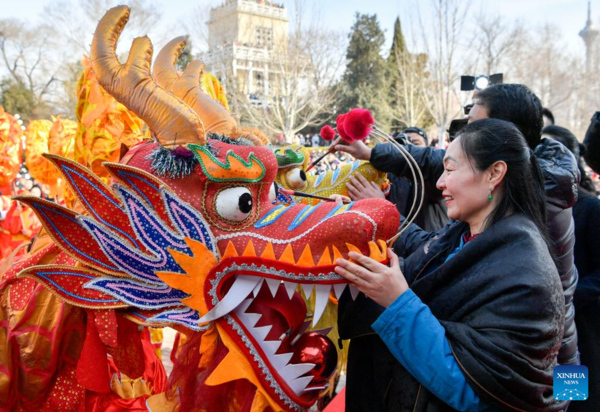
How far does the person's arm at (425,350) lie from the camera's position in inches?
49.3

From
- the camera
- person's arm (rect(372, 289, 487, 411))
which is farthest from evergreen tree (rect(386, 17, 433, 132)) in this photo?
person's arm (rect(372, 289, 487, 411))

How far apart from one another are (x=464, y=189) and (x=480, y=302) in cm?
35

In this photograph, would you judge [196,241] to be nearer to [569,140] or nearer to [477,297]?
[477,297]

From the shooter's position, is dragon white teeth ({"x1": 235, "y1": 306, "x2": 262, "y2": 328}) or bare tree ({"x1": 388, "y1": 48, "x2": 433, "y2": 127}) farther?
bare tree ({"x1": 388, "y1": 48, "x2": 433, "y2": 127})

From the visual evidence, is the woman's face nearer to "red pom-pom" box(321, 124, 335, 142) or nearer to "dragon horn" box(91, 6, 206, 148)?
"dragon horn" box(91, 6, 206, 148)

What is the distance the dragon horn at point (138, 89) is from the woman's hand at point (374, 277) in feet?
2.14

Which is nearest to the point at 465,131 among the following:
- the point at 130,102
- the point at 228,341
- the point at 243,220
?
the point at 243,220

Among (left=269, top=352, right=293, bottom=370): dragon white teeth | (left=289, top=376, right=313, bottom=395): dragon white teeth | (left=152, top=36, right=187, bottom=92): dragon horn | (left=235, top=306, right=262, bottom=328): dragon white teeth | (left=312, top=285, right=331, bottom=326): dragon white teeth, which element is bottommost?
(left=289, top=376, right=313, bottom=395): dragon white teeth

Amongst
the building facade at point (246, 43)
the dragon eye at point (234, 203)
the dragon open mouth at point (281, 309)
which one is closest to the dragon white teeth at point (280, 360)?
the dragon open mouth at point (281, 309)

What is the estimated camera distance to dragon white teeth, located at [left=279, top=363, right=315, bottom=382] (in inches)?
61.1

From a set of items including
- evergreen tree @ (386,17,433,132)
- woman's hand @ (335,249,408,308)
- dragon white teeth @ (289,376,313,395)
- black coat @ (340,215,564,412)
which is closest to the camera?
black coat @ (340,215,564,412)

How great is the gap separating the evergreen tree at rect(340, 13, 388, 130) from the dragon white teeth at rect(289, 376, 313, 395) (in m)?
25.6

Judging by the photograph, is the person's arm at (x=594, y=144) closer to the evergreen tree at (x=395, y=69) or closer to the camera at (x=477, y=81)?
the camera at (x=477, y=81)

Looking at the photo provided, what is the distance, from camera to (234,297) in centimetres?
152
